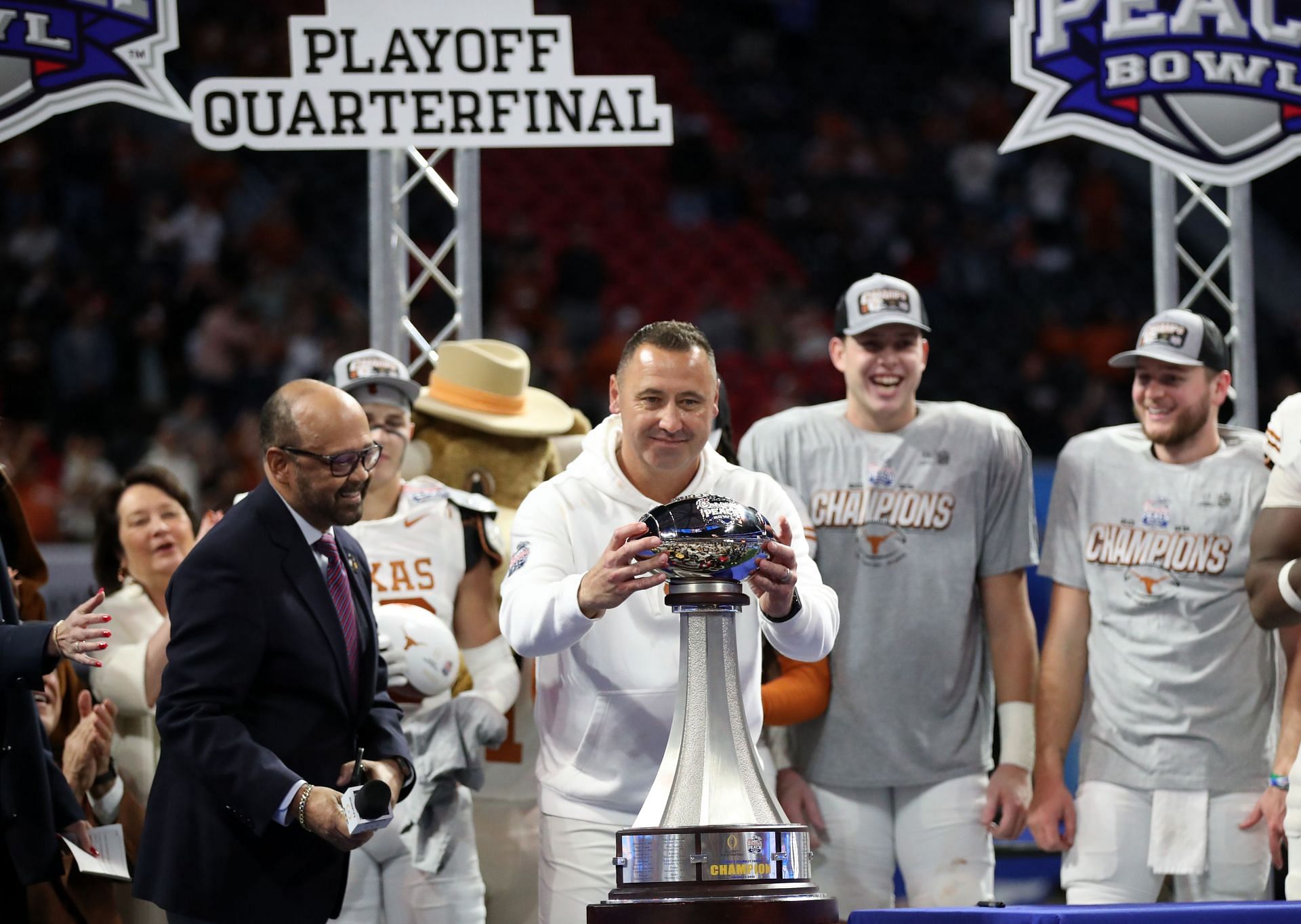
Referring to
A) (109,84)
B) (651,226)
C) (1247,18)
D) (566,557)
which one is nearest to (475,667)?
(566,557)

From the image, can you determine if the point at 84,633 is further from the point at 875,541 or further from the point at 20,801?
the point at 875,541

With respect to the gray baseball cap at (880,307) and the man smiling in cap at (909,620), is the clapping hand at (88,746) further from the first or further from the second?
the gray baseball cap at (880,307)

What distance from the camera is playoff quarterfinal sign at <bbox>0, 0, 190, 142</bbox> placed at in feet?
15.3

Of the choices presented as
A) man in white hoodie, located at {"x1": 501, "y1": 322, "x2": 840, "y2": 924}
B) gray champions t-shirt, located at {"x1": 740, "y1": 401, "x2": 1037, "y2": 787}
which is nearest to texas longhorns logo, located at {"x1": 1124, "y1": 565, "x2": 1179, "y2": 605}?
gray champions t-shirt, located at {"x1": 740, "y1": 401, "x2": 1037, "y2": 787}

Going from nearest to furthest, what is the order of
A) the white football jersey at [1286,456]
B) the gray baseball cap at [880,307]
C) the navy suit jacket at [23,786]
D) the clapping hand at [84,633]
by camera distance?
the clapping hand at [84,633] < the navy suit jacket at [23,786] < the white football jersey at [1286,456] < the gray baseball cap at [880,307]

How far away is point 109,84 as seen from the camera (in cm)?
470

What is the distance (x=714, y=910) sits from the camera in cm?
253

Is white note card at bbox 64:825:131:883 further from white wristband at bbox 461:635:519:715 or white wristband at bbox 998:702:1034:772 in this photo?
white wristband at bbox 998:702:1034:772

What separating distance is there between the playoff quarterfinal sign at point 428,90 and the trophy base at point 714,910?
2.66 meters

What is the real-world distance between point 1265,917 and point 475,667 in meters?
2.36

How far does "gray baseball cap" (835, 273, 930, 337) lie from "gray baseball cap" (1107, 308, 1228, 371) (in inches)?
→ 21.2

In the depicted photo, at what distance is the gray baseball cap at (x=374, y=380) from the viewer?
4434mm

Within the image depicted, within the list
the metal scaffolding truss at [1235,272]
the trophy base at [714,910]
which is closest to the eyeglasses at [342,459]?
the trophy base at [714,910]

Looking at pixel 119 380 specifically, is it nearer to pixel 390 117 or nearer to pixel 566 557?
pixel 390 117
